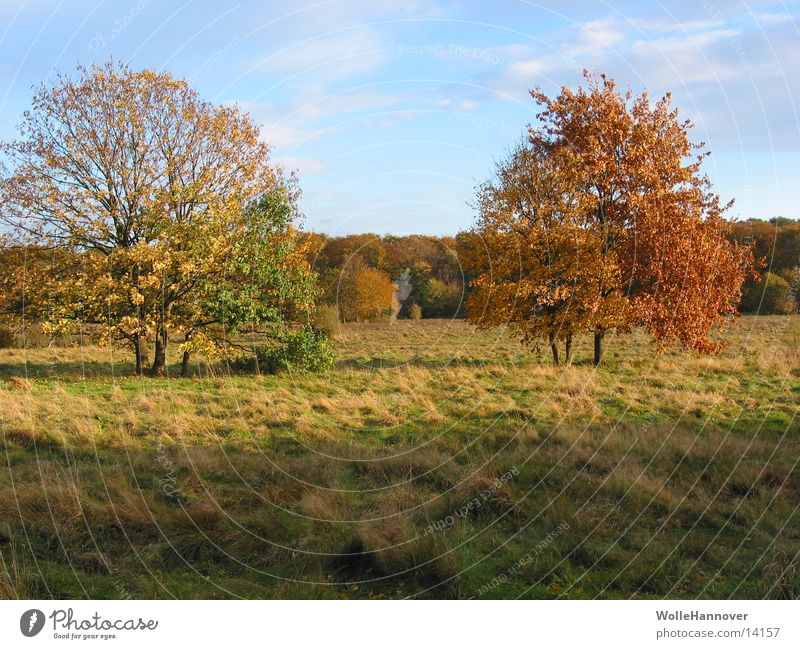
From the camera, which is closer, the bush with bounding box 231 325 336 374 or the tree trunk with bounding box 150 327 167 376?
the bush with bounding box 231 325 336 374

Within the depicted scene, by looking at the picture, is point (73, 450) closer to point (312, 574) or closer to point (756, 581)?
point (312, 574)

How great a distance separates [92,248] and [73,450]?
1072 cm

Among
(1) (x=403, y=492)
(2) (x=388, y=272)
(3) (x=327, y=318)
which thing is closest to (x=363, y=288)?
(2) (x=388, y=272)

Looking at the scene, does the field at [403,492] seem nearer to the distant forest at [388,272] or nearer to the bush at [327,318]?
the distant forest at [388,272]

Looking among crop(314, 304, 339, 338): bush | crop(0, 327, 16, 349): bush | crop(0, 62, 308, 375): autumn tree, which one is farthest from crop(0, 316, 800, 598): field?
crop(0, 327, 16, 349): bush

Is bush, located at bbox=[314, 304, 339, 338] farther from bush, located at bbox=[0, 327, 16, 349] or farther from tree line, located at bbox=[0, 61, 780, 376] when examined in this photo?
bush, located at bbox=[0, 327, 16, 349]

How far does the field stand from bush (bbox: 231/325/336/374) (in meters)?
3.81

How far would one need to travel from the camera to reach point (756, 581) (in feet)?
23.9

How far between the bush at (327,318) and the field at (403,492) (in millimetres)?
13620

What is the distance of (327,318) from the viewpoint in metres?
33.2

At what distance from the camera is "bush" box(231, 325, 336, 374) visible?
22.9 metres

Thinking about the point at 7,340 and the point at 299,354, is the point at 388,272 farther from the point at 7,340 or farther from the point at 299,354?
the point at 7,340

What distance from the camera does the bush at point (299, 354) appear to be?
75.1ft

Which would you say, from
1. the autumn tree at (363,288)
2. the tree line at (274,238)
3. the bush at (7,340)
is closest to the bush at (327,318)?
the autumn tree at (363,288)
